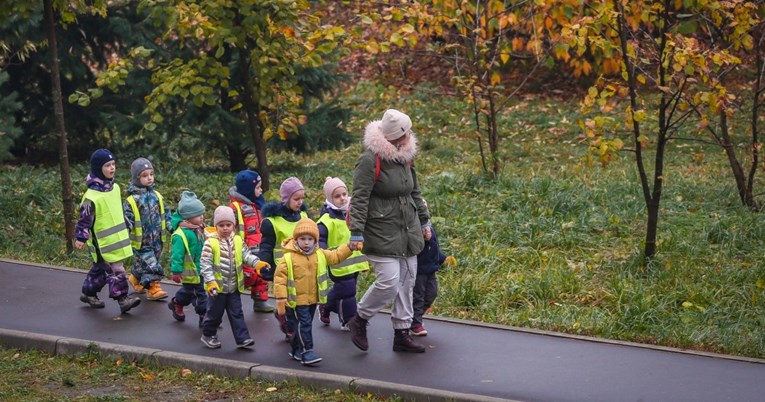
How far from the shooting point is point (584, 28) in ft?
31.6

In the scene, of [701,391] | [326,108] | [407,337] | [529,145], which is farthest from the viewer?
[529,145]

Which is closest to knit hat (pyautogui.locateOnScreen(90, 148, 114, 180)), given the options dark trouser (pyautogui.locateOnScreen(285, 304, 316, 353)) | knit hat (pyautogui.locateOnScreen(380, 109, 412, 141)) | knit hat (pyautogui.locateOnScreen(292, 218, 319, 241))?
knit hat (pyautogui.locateOnScreen(292, 218, 319, 241))

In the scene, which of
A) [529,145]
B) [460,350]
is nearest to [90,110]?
[529,145]

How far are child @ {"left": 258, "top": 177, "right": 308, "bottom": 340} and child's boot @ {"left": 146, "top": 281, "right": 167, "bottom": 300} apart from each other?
1.66 meters

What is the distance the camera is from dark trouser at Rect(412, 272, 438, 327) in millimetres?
8227

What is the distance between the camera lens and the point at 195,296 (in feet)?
29.1

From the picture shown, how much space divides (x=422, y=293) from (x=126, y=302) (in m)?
2.75

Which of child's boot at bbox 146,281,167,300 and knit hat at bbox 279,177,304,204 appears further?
child's boot at bbox 146,281,167,300

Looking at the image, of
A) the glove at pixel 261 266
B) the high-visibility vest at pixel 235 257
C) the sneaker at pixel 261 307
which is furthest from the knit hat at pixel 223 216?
the sneaker at pixel 261 307

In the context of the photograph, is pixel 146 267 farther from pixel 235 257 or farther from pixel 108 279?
pixel 235 257

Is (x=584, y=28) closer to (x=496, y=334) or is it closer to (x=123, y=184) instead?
(x=496, y=334)

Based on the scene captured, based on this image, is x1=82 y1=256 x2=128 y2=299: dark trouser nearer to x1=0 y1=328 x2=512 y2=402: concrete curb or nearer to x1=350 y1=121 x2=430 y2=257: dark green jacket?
x1=0 y1=328 x2=512 y2=402: concrete curb

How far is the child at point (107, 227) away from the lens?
358 inches

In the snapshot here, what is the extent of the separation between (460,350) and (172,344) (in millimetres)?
2264
